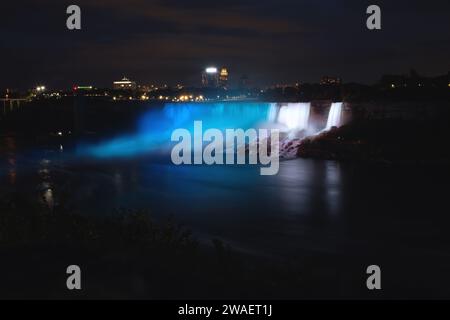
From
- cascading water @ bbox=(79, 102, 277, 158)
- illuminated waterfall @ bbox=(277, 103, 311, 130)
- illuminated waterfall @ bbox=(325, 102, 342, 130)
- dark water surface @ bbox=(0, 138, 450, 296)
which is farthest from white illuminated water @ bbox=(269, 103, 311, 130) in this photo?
dark water surface @ bbox=(0, 138, 450, 296)

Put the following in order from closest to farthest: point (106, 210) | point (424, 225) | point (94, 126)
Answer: point (424, 225)
point (106, 210)
point (94, 126)

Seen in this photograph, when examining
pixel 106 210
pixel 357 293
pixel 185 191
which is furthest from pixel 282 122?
pixel 357 293

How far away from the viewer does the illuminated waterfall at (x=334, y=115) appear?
1890 inches

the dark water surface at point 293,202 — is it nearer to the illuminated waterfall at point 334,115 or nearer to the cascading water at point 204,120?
the illuminated waterfall at point 334,115

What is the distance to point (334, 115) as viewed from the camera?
48625 mm

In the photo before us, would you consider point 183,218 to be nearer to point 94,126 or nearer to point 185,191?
point 185,191

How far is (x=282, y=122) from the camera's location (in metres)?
54.3

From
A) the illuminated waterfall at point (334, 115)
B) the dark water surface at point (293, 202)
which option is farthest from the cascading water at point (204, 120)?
the dark water surface at point (293, 202)

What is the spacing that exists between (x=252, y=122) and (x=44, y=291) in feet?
170

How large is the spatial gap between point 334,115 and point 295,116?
15.8 feet

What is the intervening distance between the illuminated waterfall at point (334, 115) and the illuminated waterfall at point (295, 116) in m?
2.50

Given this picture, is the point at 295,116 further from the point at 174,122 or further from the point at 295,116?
the point at 174,122

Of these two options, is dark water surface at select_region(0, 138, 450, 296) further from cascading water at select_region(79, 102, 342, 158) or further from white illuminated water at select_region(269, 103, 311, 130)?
white illuminated water at select_region(269, 103, 311, 130)

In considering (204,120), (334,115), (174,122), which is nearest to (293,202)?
(334,115)
